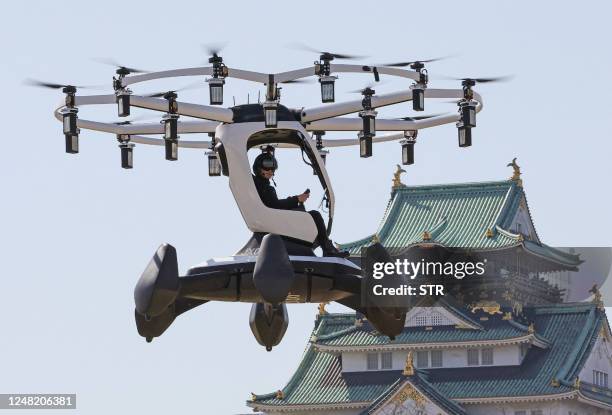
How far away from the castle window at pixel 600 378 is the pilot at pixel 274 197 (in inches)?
2252

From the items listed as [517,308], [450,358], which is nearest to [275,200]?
[450,358]

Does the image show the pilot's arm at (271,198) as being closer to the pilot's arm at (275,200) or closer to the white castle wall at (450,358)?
the pilot's arm at (275,200)

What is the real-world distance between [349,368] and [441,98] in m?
58.0

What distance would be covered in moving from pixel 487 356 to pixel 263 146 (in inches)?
2210

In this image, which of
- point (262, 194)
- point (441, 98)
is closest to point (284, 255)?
point (262, 194)

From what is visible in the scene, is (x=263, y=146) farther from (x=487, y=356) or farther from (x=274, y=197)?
(x=487, y=356)

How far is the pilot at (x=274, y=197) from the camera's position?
1193 inches

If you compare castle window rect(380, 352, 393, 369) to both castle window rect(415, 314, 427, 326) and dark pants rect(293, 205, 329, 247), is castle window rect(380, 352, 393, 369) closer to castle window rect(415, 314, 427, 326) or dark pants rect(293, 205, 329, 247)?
castle window rect(415, 314, 427, 326)

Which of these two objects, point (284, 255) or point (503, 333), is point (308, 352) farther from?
point (284, 255)

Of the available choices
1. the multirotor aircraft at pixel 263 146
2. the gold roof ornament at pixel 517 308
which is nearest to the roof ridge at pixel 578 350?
the gold roof ornament at pixel 517 308

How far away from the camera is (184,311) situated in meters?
31.4

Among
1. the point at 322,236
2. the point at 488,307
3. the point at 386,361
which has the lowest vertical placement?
the point at 386,361

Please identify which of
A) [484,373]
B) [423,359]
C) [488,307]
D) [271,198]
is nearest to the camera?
[271,198]

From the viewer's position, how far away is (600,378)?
87.2 metres
